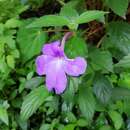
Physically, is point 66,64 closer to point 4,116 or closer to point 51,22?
point 51,22

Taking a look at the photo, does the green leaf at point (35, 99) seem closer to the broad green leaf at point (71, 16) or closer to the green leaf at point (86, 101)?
the green leaf at point (86, 101)

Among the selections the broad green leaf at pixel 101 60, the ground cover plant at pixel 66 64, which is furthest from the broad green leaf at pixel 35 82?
the broad green leaf at pixel 101 60

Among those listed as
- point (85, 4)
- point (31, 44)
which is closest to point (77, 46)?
point (31, 44)

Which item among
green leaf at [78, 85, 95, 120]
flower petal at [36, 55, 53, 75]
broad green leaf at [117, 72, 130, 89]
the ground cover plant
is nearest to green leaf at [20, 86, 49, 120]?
the ground cover plant

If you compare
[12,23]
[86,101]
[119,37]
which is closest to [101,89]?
[86,101]

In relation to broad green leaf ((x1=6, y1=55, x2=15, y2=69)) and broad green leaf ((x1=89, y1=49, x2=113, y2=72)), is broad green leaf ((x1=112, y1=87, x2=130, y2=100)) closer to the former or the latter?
broad green leaf ((x1=89, y1=49, x2=113, y2=72))

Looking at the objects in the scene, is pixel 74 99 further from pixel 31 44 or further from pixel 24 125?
pixel 24 125
